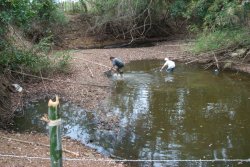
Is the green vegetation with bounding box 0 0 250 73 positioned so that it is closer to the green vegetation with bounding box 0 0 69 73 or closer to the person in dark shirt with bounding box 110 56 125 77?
the green vegetation with bounding box 0 0 69 73

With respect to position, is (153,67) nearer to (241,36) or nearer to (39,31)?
(241,36)

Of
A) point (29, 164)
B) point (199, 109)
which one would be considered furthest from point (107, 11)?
Result: point (29, 164)

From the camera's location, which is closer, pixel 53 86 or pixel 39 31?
pixel 53 86

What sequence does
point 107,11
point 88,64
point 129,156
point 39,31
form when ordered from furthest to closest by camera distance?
1. point 107,11
2. point 39,31
3. point 88,64
4. point 129,156

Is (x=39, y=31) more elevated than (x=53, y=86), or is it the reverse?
(x=39, y=31)

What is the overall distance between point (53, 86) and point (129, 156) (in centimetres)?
681

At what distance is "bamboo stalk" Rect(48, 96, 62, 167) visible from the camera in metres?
4.04

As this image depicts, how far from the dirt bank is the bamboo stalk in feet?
12.4

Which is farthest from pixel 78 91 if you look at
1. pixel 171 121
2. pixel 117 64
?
pixel 171 121

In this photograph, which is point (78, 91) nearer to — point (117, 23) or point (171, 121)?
point (171, 121)

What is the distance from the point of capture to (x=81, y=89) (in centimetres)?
1535

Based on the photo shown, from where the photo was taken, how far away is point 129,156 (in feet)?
30.7

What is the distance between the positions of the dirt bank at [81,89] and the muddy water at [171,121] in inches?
19.0

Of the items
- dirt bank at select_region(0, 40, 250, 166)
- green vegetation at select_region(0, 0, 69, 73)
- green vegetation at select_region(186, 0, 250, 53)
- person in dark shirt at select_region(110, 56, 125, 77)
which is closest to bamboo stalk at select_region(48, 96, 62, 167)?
dirt bank at select_region(0, 40, 250, 166)
